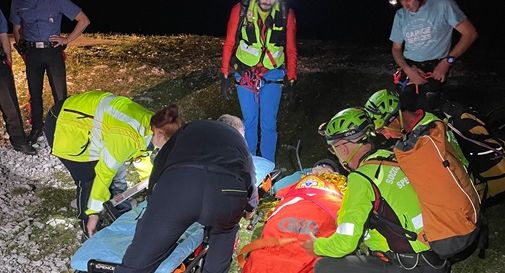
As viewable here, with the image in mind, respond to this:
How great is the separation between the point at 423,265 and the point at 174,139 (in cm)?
179

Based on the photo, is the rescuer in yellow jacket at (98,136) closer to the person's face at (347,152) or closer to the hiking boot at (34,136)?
the person's face at (347,152)

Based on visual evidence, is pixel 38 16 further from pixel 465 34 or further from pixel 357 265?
pixel 357 265

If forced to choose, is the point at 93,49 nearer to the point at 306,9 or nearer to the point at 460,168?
the point at 460,168

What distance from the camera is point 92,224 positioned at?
4605mm

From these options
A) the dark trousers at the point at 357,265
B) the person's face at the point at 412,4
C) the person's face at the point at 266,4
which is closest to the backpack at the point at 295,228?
the dark trousers at the point at 357,265

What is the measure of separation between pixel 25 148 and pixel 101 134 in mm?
3165

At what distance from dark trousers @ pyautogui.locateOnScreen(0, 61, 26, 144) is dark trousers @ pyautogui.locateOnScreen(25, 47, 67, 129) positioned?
0.22 metres

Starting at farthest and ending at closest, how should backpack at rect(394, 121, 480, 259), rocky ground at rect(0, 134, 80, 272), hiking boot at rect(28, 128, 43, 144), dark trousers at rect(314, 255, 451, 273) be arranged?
1. hiking boot at rect(28, 128, 43, 144)
2. rocky ground at rect(0, 134, 80, 272)
3. dark trousers at rect(314, 255, 451, 273)
4. backpack at rect(394, 121, 480, 259)

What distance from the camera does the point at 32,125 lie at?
746 cm

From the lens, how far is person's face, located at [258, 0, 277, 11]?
5949 mm

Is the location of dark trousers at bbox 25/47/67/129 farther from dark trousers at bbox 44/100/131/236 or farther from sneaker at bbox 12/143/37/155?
dark trousers at bbox 44/100/131/236

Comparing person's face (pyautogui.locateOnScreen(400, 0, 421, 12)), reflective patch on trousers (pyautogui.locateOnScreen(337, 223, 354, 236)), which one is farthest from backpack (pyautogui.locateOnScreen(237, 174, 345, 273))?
person's face (pyautogui.locateOnScreen(400, 0, 421, 12))

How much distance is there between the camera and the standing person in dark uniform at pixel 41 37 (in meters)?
6.92

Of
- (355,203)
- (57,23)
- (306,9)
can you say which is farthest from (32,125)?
(306,9)
